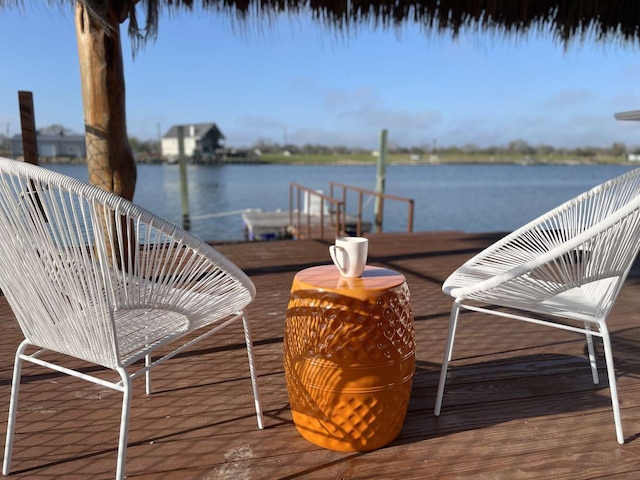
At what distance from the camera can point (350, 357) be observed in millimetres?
1298

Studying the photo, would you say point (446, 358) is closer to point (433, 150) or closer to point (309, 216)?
point (309, 216)

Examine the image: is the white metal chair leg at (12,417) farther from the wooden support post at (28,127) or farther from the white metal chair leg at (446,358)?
the wooden support post at (28,127)

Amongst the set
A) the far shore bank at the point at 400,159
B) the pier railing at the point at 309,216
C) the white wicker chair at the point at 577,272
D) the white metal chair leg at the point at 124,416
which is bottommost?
the pier railing at the point at 309,216

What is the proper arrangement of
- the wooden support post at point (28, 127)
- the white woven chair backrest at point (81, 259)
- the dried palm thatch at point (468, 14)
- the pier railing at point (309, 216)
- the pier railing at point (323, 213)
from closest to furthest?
the white woven chair backrest at point (81, 259)
the wooden support post at point (28, 127)
the dried palm thatch at point (468, 14)
the pier railing at point (323, 213)
the pier railing at point (309, 216)

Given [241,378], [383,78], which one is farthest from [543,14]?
[383,78]

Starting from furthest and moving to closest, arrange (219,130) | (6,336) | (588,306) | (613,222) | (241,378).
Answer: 1. (219,130)
2. (6,336)
3. (241,378)
4. (588,306)
5. (613,222)

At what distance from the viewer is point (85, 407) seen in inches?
65.2

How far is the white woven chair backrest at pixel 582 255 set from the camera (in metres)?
1.32

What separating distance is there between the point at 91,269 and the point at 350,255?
0.67 m

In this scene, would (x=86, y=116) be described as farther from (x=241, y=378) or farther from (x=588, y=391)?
(x=588, y=391)

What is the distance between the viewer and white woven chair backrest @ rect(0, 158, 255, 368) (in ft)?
3.40

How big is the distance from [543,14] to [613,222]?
3.95 metres

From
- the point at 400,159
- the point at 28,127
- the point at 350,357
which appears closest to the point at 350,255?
the point at 350,357

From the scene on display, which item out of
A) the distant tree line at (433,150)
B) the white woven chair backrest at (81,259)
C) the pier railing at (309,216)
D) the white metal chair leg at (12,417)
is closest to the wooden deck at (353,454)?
the white metal chair leg at (12,417)
